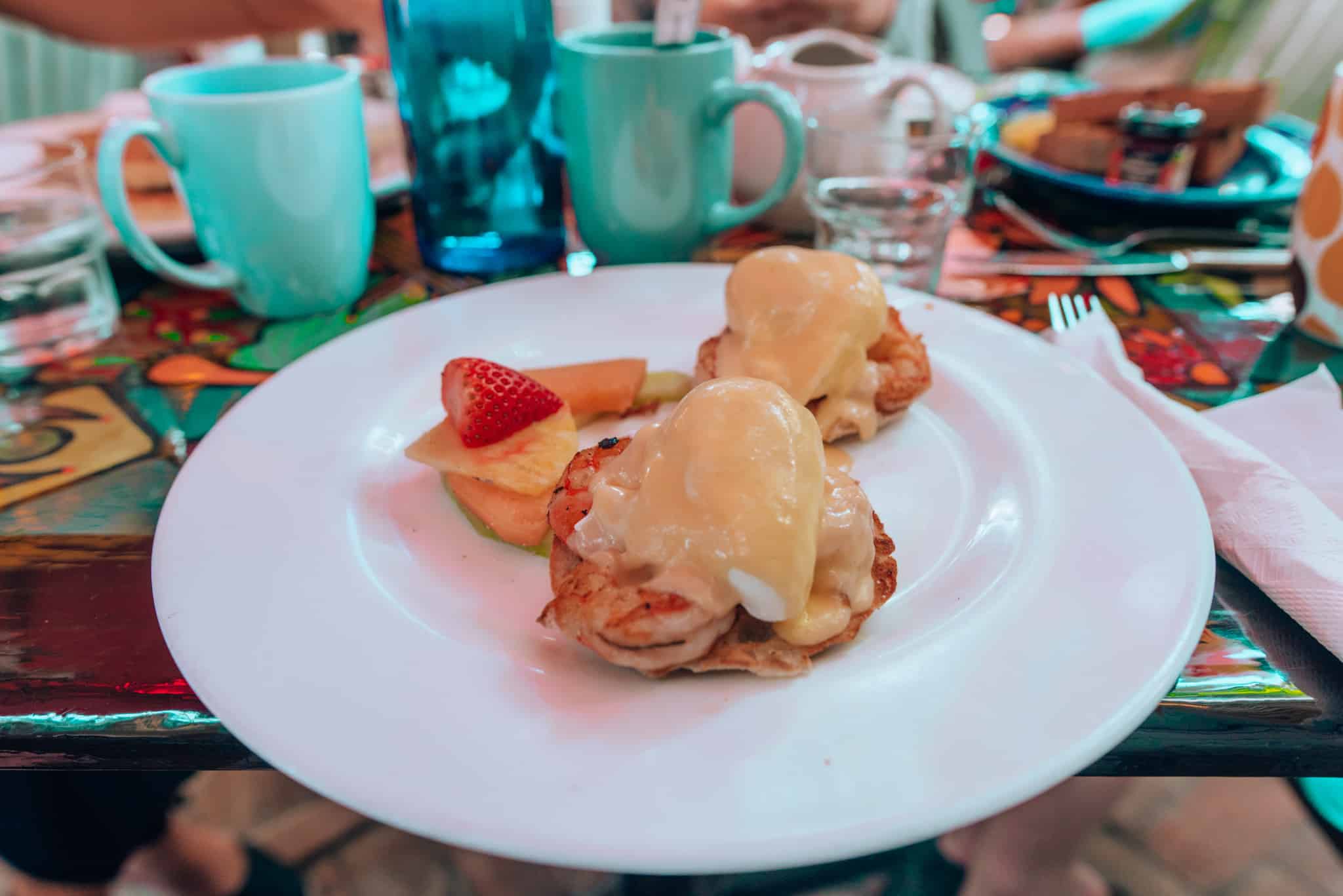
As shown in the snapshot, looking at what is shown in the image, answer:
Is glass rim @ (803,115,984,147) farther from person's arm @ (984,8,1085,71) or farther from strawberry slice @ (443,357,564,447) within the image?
person's arm @ (984,8,1085,71)

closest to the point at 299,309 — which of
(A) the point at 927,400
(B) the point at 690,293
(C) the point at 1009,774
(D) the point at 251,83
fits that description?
(D) the point at 251,83

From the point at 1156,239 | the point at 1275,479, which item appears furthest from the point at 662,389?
the point at 1156,239

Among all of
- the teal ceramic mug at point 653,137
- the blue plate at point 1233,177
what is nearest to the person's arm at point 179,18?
the teal ceramic mug at point 653,137

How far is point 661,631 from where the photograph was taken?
745 millimetres

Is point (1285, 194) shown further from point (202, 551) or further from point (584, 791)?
point (202, 551)

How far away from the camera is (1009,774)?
63 centimetres

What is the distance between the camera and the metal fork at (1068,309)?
1.48 metres

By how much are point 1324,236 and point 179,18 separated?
392cm

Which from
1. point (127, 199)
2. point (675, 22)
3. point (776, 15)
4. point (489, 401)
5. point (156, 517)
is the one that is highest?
point (675, 22)

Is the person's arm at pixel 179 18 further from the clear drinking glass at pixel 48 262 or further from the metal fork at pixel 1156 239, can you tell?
the metal fork at pixel 1156 239

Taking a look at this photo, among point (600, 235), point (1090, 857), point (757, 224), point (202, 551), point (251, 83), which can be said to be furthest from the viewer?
point (757, 224)

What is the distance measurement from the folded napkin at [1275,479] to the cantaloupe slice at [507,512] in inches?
29.7

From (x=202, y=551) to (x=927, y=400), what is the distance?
946mm

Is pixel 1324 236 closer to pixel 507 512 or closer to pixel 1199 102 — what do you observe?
pixel 1199 102
